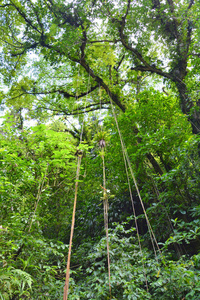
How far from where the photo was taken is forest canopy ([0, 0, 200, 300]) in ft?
5.57

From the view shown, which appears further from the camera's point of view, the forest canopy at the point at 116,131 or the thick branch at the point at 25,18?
the thick branch at the point at 25,18

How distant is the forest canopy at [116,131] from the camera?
66.9 inches

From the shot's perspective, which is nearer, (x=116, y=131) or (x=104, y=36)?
(x=116, y=131)

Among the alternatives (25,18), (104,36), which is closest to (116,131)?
(104,36)

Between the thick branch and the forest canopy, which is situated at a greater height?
the thick branch

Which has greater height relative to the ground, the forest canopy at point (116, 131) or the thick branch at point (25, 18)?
the thick branch at point (25, 18)

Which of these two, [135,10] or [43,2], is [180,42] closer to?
[135,10]

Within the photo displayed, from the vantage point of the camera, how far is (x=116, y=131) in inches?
104

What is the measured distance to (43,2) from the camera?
2697 mm

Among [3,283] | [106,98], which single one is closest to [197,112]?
[106,98]

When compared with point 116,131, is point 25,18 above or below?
above

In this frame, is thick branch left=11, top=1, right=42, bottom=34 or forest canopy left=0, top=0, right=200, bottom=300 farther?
thick branch left=11, top=1, right=42, bottom=34

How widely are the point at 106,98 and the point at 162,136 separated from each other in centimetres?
163

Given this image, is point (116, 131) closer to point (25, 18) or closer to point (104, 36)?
point (104, 36)
